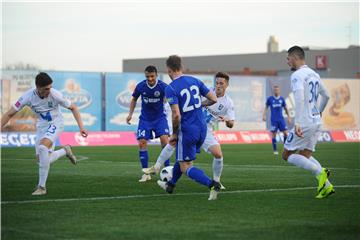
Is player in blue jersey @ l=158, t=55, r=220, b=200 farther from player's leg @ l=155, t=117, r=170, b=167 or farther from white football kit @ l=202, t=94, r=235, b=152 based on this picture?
player's leg @ l=155, t=117, r=170, b=167

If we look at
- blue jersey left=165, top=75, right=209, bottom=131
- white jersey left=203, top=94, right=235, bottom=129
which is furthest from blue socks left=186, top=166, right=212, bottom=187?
white jersey left=203, top=94, right=235, bottom=129

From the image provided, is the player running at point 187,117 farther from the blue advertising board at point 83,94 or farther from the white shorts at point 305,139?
the blue advertising board at point 83,94

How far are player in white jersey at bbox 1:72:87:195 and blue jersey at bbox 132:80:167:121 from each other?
3.52 meters

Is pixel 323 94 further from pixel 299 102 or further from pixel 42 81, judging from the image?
pixel 42 81

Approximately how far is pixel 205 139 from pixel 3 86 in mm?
22470

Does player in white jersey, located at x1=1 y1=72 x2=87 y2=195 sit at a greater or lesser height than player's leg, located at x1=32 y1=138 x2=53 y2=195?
greater

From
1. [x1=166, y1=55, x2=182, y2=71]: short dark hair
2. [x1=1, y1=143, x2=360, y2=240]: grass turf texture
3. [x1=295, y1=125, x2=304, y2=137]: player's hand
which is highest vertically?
[x1=166, y1=55, x2=182, y2=71]: short dark hair

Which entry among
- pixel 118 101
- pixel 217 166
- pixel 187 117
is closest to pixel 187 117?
pixel 187 117

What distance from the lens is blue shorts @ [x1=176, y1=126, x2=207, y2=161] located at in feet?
42.7

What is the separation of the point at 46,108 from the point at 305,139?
175 inches

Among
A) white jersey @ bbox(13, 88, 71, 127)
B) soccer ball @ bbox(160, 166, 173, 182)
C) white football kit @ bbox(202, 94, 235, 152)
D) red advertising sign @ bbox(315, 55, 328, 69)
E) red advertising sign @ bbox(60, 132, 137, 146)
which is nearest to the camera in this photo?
white jersey @ bbox(13, 88, 71, 127)

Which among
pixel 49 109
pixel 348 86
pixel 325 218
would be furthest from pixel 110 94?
pixel 325 218

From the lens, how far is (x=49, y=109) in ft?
46.9

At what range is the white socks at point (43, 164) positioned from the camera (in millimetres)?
13906
